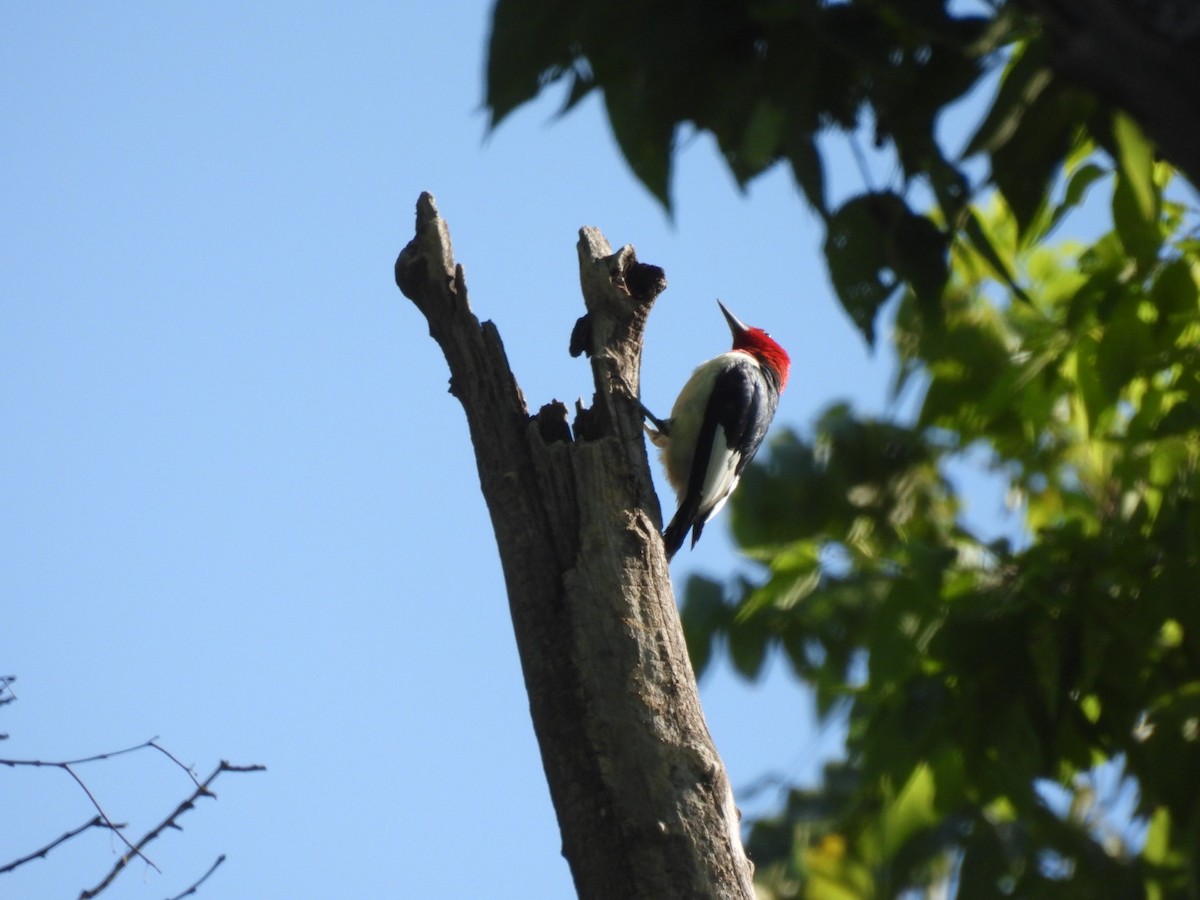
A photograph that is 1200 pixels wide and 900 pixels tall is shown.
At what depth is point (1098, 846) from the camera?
126 cm

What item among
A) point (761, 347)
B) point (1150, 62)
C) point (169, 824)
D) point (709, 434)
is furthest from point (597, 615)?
point (761, 347)

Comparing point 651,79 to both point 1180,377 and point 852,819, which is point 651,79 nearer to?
point 852,819

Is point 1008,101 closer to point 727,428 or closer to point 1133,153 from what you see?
point 1133,153

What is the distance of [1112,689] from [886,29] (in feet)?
3.12

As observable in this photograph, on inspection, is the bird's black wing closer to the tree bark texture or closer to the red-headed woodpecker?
the red-headed woodpecker

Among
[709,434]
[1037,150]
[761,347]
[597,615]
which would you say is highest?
[761,347]

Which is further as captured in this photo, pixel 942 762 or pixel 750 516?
pixel 750 516

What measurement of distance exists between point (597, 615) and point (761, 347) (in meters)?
3.71

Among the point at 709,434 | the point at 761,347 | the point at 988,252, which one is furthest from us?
the point at 761,347

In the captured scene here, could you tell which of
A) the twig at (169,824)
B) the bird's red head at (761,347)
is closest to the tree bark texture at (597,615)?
the twig at (169,824)

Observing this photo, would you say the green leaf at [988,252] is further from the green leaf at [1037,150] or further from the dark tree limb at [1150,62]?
the dark tree limb at [1150,62]

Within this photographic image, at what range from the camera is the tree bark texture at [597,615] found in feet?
8.20

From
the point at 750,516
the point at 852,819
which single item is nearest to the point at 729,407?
the point at 750,516

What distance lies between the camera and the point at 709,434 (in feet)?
17.5
